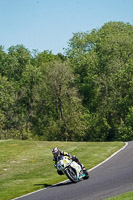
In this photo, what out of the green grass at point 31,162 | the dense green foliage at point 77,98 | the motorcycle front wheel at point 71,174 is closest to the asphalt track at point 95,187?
the motorcycle front wheel at point 71,174

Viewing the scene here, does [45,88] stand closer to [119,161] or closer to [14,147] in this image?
[14,147]

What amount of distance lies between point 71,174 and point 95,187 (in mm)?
2660

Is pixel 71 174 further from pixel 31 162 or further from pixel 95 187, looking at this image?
pixel 31 162

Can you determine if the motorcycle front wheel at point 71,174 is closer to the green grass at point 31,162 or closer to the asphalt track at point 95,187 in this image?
the asphalt track at point 95,187

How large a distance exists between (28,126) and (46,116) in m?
3.88

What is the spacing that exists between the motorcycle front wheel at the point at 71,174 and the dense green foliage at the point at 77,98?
1752 inches

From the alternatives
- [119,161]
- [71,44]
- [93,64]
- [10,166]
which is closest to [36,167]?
[10,166]

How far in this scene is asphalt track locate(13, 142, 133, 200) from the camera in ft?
51.3

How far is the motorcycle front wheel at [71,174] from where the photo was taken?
19438 mm

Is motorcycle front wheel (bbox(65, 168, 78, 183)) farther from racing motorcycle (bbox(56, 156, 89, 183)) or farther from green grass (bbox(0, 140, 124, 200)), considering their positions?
green grass (bbox(0, 140, 124, 200))

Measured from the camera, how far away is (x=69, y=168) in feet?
64.7

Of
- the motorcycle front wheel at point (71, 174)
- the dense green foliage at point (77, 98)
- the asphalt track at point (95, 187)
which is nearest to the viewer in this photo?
the asphalt track at point (95, 187)

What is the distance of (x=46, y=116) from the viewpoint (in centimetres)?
7625

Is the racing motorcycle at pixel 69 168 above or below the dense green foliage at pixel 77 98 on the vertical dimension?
below
